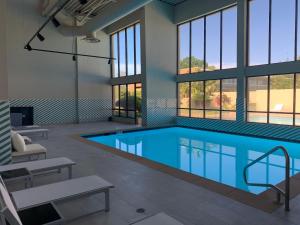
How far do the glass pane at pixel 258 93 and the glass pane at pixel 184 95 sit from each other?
11.1ft

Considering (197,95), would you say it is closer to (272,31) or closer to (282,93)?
(282,93)

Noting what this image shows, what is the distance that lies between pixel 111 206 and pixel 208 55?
31.4ft

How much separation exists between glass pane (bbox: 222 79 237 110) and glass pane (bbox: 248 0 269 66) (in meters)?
1.23

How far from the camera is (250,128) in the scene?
9.56m

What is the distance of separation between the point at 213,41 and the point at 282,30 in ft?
9.78

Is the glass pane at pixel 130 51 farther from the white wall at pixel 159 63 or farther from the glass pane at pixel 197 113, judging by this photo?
the glass pane at pixel 197 113

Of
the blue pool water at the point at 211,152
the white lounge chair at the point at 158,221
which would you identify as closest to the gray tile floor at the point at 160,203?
the white lounge chair at the point at 158,221

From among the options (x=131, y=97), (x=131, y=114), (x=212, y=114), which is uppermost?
(x=131, y=97)

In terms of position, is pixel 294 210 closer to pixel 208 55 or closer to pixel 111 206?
pixel 111 206

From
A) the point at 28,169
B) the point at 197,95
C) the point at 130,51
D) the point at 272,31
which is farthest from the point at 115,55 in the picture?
the point at 28,169

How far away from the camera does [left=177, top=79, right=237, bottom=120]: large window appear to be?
10523mm

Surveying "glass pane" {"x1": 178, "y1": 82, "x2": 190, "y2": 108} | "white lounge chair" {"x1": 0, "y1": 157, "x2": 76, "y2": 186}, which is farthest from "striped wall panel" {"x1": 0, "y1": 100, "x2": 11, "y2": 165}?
"glass pane" {"x1": 178, "y1": 82, "x2": 190, "y2": 108}

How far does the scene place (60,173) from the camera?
4.50m

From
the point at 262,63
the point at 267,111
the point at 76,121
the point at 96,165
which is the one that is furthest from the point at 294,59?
the point at 76,121
